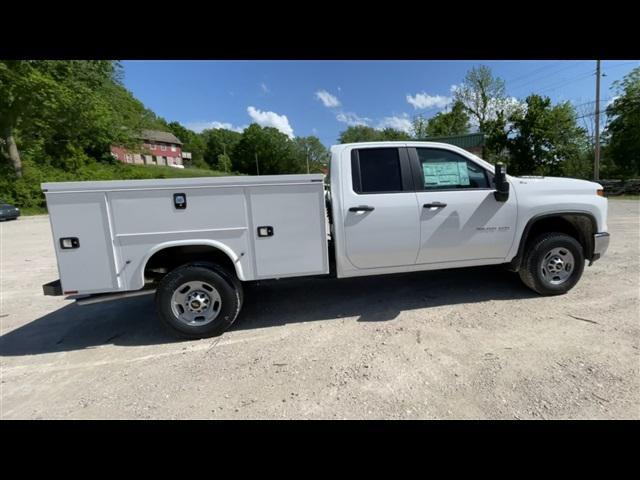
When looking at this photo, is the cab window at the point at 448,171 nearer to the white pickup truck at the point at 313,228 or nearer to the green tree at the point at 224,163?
the white pickup truck at the point at 313,228

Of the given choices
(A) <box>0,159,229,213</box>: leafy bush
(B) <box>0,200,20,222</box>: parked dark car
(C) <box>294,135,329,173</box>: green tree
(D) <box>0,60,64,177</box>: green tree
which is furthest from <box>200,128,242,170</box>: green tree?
(B) <box>0,200,20,222</box>: parked dark car

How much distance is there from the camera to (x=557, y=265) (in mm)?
3984

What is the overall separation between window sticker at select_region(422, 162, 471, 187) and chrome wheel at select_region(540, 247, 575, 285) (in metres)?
1.51

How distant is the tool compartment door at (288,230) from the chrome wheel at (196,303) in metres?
0.57

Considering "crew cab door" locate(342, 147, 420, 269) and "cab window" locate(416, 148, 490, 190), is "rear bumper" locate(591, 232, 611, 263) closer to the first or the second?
"cab window" locate(416, 148, 490, 190)

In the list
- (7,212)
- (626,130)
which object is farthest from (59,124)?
(626,130)

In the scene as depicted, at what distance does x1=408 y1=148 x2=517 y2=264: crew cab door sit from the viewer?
3609 millimetres

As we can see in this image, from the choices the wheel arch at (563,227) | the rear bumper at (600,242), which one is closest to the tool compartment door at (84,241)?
the wheel arch at (563,227)

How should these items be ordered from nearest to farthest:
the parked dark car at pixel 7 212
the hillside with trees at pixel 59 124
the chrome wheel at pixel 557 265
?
the chrome wheel at pixel 557 265 → the parked dark car at pixel 7 212 → the hillside with trees at pixel 59 124

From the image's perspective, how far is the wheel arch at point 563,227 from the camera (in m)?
3.87
